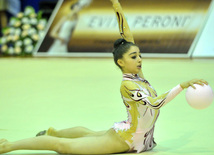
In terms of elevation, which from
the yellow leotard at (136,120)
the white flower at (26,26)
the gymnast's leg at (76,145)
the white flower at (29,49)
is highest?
the white flower at (26,26)

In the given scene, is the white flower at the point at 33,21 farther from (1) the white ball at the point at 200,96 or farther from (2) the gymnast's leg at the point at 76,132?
(1) the white ball at the point at 200,96

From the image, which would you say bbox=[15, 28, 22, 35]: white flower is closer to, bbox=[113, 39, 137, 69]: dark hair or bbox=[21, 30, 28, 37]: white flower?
bbox=[21, 30, 28, 37]: white flower

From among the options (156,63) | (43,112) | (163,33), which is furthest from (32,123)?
(163,33)

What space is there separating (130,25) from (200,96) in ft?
30.4

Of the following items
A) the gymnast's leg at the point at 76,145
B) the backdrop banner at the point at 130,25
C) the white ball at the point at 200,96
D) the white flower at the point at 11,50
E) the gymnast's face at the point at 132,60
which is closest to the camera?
the white ball at the point at 200,96

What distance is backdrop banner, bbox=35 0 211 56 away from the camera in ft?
39.9

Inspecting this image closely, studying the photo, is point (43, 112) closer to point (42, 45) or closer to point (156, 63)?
point (156, 63)

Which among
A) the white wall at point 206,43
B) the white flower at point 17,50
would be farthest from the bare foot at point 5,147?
the white flower at point 17,50

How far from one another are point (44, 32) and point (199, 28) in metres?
4.59

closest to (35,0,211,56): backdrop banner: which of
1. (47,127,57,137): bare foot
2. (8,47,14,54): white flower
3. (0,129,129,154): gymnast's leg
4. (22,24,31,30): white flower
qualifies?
(22,24,31,30): white flower

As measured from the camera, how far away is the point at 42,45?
13.1 meters

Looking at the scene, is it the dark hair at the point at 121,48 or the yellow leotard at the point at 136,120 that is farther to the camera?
the dark hair at the point at 121,48

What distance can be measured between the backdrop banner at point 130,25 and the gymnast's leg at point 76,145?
8.77 m

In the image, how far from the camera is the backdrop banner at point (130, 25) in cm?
1216
